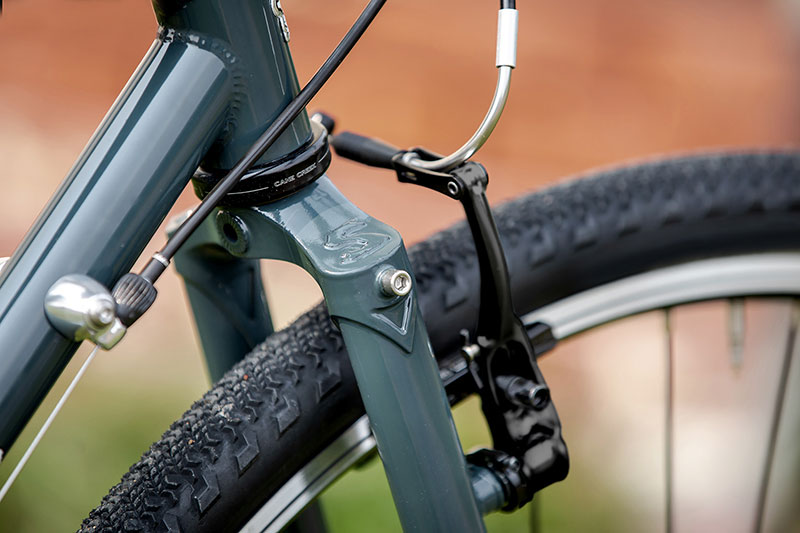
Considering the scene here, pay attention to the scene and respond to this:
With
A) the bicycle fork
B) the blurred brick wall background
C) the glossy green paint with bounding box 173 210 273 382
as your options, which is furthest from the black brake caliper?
the blurred brick wall background

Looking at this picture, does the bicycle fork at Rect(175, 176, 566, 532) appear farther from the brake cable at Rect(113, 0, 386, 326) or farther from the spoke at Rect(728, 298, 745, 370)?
the spoke at Rect(728, 298, 745, 370)

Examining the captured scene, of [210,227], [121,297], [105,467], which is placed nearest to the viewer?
[121,297]

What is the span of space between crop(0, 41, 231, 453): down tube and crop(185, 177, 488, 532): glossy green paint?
58 millimetres

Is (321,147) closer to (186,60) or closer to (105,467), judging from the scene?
(186,60)

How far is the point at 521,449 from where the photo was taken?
1.63ft

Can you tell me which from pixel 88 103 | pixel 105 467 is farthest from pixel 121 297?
pixel 88 103

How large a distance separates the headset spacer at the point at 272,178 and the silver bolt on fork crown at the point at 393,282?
71 millimetres

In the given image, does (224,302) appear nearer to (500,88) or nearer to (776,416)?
(500,88)

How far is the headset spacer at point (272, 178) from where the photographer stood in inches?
16.9

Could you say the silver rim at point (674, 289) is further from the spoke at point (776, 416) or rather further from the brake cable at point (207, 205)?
the brake cable at point (207, 205)

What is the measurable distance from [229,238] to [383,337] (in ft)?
0.37

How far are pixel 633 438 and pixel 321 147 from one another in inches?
34.6

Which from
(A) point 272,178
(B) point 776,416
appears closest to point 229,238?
(A) point 272,178

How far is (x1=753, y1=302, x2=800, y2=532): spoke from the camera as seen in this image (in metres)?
0.71
